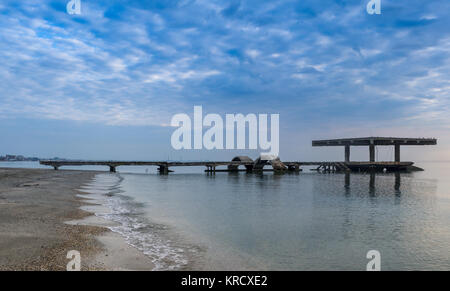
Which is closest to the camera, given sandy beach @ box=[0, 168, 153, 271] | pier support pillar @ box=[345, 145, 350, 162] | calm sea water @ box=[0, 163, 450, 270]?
sandy beach @ box=[0, 168, 153, 271]

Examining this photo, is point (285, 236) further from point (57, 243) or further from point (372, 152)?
point (372, 152)

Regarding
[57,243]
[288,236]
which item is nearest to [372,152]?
[288,236]

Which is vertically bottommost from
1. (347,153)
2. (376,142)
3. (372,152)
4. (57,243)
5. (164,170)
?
(164,170)

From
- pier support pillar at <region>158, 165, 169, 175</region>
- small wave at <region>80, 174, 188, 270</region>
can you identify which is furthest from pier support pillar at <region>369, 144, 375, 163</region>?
small wave at <region>80, 174, 188, 270</region>

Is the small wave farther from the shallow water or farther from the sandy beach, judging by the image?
the sandy beach

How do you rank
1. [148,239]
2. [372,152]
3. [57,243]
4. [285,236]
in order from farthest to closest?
[372,152]
[285,236]
[148,239]
[57,243]

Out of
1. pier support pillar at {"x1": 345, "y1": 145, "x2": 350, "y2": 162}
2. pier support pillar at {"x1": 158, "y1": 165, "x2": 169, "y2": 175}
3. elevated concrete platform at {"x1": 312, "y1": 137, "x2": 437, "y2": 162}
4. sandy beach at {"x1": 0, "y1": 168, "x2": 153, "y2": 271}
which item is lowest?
pier support pillar at {"x1": 158, "y1": 165, "x2": 169, "y2": 175}

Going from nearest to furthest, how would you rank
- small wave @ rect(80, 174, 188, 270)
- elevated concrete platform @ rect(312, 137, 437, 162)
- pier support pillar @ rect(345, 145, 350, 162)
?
1. small wave @ rect(80, 174, 188, 270)
2. elevated concrete platform @ rect(312, 137, 437, 162)
3. pier support pillar @ rect(345, 145, 350, 162)

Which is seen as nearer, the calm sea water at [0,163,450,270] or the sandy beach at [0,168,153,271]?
the sandy beach at [0,168,153,271]

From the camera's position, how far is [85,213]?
24375 mm

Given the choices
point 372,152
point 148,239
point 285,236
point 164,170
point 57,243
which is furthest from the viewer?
point 372,152
